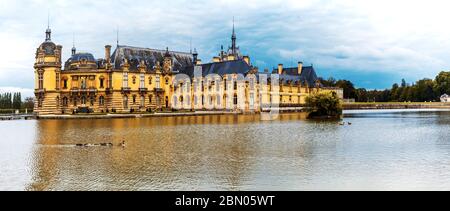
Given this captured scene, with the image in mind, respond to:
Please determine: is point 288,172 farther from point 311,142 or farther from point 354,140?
point 354,140

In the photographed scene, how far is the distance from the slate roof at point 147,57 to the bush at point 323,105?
1314 inches

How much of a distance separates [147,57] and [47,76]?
61.5 feet

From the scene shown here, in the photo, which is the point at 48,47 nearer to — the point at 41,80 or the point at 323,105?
the point at 41,80

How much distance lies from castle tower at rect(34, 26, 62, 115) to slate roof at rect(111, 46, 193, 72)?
981cm

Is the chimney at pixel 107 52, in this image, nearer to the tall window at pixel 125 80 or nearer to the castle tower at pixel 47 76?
the tall window at pixel 125 80

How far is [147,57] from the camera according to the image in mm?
85000

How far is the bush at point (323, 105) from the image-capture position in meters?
63.7

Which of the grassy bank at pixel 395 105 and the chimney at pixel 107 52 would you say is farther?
the grassy bank at pixel 395 105

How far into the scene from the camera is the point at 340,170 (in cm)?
1800

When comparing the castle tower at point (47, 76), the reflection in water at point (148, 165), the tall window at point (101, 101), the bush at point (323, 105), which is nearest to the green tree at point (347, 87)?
the bush at point (323, 105)

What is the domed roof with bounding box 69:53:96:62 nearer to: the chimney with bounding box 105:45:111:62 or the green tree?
the chimney with bounding box 105:45:111:62

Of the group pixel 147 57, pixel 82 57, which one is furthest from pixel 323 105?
pixel 82 57

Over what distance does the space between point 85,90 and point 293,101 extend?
152 ft

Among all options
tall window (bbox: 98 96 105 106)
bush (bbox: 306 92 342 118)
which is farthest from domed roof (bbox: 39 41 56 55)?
bush (bbox: 306 92 342 118)
